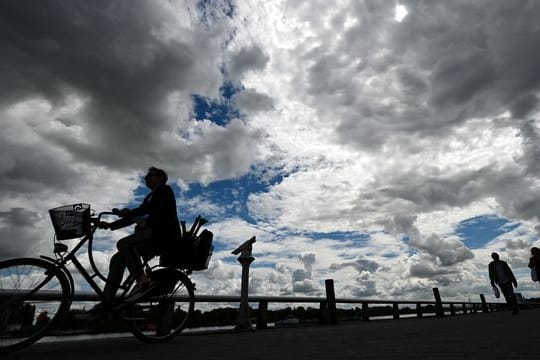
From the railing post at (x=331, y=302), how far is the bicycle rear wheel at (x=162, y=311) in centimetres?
659

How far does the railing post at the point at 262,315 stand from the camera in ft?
27.6

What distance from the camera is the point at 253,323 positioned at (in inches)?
321

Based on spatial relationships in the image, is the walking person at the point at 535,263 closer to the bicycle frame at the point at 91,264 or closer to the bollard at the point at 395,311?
the bollard at the point at 395,311

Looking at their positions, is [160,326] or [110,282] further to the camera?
[160,326]

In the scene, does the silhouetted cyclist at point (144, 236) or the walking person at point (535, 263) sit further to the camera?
the walking person at point (535, 263)

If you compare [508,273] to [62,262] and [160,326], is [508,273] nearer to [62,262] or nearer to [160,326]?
[160,326]

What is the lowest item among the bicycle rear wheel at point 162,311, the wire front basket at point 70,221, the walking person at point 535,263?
the bicycle rear wheel at point 162,311

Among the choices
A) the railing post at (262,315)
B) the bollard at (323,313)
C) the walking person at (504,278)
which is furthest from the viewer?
the walking person at (504,278)

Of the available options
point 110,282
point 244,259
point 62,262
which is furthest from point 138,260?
point 244,259

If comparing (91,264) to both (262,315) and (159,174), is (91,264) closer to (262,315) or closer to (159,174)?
(159,174)

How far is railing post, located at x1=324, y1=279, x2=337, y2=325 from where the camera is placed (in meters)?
11.0

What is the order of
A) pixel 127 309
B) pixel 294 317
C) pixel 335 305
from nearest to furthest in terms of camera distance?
pixel 127 309
pixel 294 317
pixel 335 305

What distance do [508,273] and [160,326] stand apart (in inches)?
439

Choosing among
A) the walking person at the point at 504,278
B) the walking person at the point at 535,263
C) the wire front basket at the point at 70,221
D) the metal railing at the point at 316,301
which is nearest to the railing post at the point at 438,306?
the metal railing at the point at 316,301
